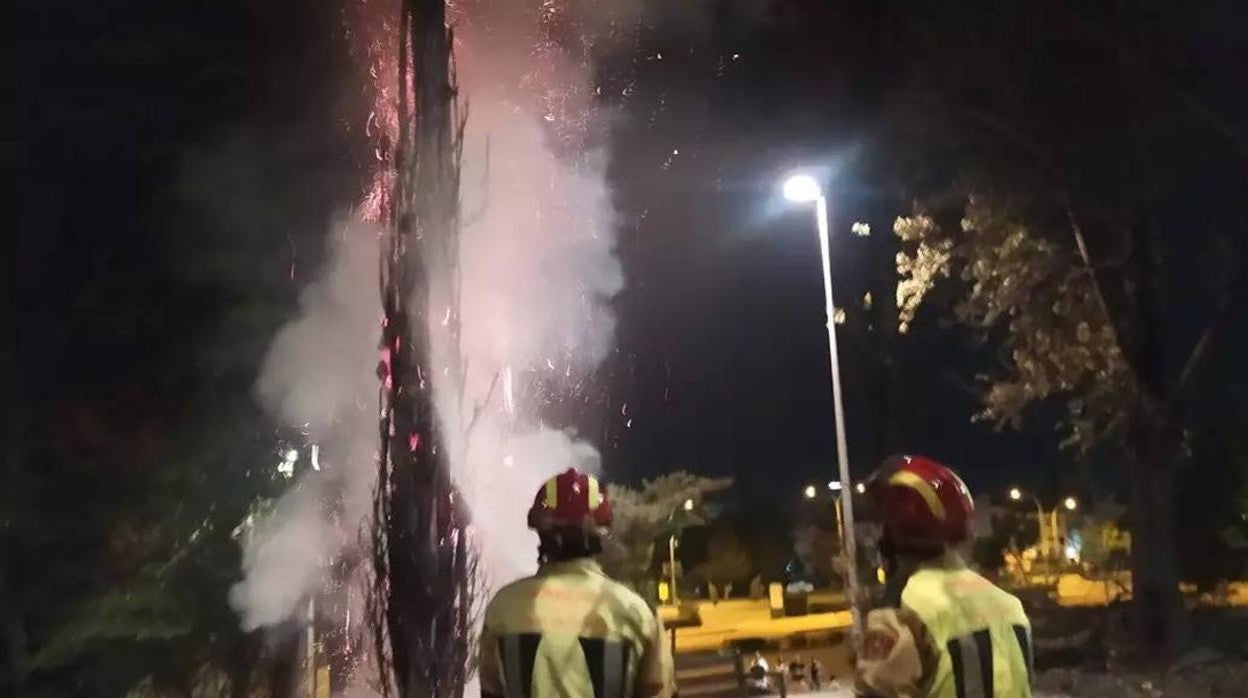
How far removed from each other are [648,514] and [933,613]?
23.6 m

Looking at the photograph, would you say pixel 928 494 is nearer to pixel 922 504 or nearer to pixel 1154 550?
pixel 922 504

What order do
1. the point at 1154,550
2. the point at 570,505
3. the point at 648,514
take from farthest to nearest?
1. the point at 648,514
2. the point at 1154,550
3. the point at 570,505

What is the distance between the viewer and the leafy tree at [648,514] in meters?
24.9

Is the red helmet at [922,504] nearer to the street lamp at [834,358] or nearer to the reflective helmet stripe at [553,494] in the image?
the reflective helmet stripe at [553,494]

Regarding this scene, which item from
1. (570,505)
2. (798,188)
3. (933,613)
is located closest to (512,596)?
(570,505)

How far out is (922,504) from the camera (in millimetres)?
3480

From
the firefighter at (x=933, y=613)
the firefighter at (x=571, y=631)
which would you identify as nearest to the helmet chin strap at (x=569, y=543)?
the firefighter at (x=571, y=631)

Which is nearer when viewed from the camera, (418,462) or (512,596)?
(512,596)

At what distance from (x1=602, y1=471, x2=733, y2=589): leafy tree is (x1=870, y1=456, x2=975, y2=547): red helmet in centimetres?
1887

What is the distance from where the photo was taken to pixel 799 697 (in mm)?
14086

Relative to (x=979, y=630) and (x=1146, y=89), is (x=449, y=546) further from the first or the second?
(x=979, y=630)

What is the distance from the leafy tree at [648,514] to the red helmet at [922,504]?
743 inches

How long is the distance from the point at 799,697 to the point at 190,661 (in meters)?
7.06

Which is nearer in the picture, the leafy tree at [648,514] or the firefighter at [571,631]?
the firefighter at [571,631]
